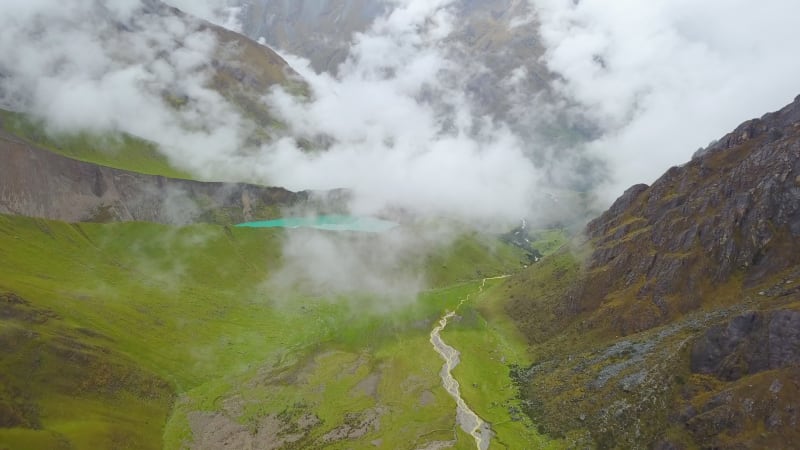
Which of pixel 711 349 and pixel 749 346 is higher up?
pixel 711 349

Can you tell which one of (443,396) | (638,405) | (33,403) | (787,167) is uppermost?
(33,403)

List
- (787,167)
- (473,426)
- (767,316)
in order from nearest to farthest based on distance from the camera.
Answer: (767,316)
(473,426)
(787,167)

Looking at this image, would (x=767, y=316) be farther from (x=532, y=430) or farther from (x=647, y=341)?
(x=532, y=430)

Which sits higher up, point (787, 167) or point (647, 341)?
point (787, 167)

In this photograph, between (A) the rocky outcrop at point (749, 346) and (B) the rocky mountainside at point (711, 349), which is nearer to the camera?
(B) the rocky mountainside at point (711, 349)

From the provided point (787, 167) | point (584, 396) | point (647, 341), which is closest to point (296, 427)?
point (584, 396)

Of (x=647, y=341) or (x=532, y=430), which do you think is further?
(x=647, y=341)

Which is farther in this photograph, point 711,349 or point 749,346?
point 711,349

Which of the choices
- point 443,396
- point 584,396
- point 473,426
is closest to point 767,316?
point 584,396

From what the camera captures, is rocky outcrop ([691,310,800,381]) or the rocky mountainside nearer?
the rocky mountainside

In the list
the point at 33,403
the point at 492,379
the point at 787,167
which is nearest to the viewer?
the point at 33,403
